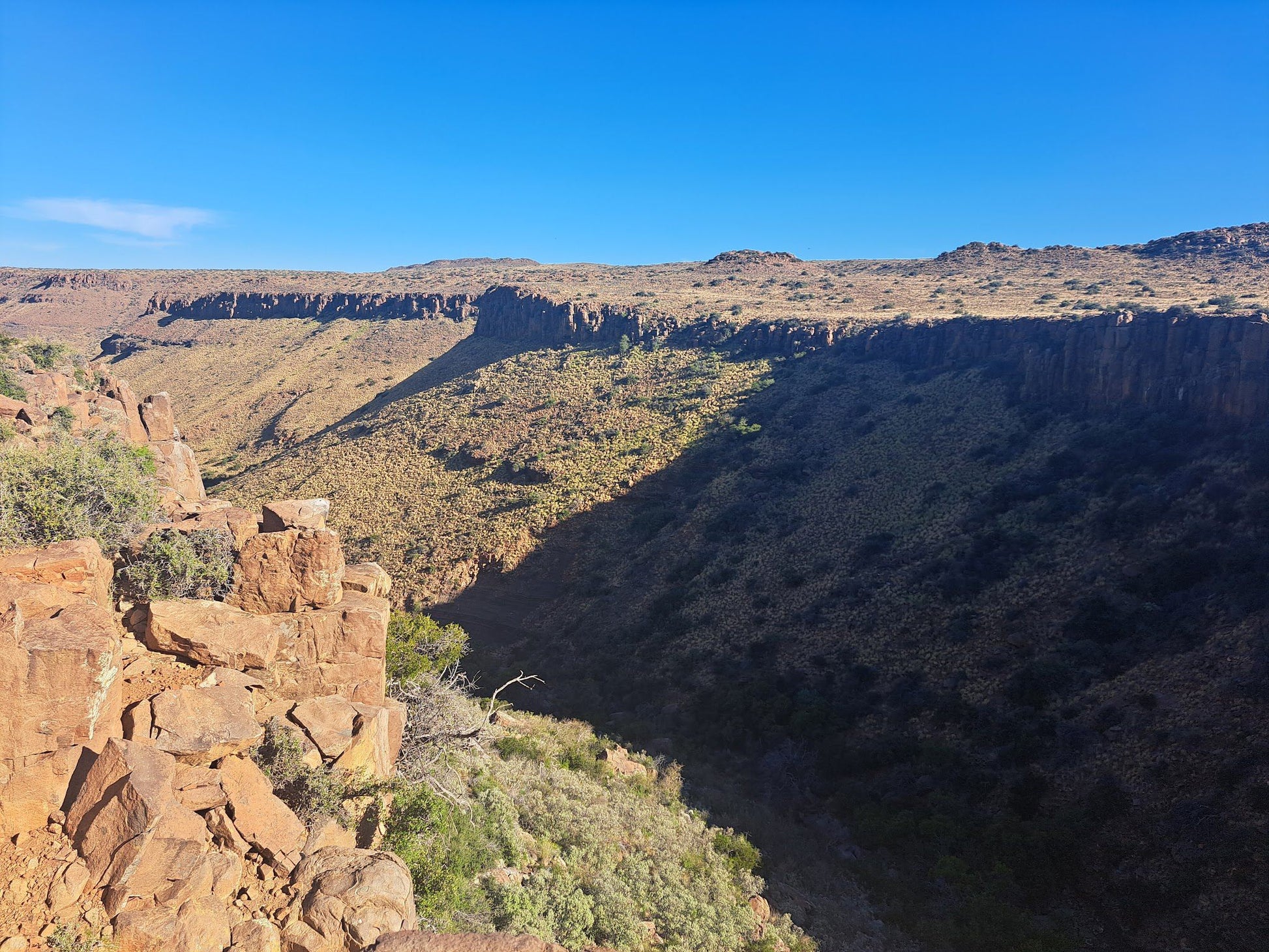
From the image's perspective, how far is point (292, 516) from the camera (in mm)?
12375

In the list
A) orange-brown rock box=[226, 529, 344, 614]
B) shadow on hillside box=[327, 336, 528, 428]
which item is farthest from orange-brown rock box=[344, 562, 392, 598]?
shadow on hillside box=[327, 336, 528, 428]

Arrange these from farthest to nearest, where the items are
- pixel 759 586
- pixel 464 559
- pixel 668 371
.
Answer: pixel 668 371 < pixel 464 559 < pixel 759 586

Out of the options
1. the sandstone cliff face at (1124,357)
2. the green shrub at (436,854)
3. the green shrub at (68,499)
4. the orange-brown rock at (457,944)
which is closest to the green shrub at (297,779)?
the green shrub at (436,854)

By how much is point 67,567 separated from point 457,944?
649 centimetres

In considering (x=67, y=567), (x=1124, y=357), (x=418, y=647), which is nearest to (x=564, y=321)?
(x=1124, y=357)

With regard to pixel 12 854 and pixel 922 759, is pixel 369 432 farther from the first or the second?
pixel 12 854

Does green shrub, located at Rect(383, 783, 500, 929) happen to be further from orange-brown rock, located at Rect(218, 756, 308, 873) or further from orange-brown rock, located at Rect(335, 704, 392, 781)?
orange-brown rock, located at Rect(218, 756, 308, 873)

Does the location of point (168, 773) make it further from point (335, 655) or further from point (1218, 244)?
point (1218, 244)

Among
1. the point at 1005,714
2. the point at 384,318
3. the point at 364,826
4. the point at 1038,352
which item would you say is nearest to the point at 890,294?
the point at 1038,352

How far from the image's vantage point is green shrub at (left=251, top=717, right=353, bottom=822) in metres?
8.14

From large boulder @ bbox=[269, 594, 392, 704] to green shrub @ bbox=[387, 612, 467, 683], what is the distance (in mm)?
2827

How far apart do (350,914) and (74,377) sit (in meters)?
39.3

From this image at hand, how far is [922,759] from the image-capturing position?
63.8 ft

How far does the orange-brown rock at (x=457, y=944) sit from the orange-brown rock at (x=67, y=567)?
5.41 meters
